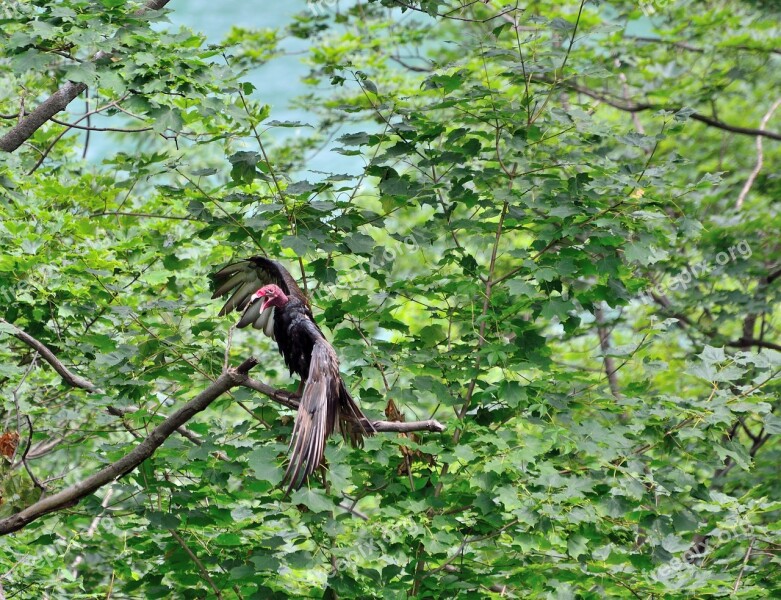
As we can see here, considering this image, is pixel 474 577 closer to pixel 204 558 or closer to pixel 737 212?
pixel 204 558

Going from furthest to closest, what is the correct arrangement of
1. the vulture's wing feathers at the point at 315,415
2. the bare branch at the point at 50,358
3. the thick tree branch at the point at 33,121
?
the thick tree branch at the point at 33,121, the bare branch at the point at 50,358, the vulture's wing feathers at the point at 315,415

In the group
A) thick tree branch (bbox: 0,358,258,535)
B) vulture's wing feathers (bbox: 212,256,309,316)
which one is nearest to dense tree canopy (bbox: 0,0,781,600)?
thick tree branch (bbox: 0,358,258,535)

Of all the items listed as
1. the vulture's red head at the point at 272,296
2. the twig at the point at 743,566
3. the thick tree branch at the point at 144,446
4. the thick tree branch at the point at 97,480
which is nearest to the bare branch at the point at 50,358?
the thick tree branch at the point at 144,446

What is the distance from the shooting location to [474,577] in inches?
159

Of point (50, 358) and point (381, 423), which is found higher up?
point (50, 358)

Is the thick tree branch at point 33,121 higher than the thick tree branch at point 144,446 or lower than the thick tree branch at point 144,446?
higher

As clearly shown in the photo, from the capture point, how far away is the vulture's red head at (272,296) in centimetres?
364

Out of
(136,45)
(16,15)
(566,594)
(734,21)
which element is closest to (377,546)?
(566,594)

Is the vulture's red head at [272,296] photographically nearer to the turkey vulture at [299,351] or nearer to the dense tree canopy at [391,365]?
the turkey vulture at [299,351]

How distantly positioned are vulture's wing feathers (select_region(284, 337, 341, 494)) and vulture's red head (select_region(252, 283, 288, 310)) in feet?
1.49

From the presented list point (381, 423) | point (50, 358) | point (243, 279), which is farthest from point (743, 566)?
point (50, 358)

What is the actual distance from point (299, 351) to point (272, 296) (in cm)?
24

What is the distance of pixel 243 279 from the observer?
414 cm

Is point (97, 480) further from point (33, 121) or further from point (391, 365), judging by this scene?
point (33, 121)
